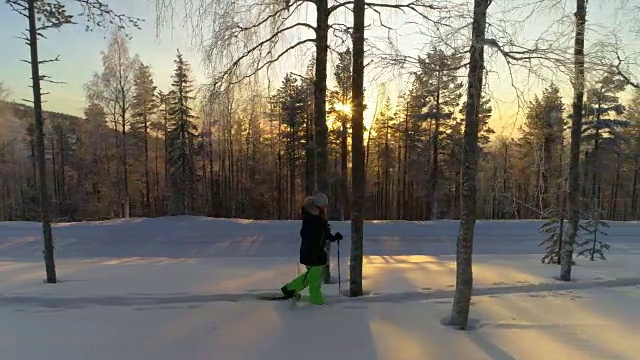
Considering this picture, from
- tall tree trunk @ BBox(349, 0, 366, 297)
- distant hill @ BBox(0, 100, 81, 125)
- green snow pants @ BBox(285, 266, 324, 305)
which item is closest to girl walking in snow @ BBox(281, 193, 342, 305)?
green snow pants @ BBox(285, 266, 324, 305)

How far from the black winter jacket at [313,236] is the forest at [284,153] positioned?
2.34 metres

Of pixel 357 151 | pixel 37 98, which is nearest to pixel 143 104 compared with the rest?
pixel 37 98

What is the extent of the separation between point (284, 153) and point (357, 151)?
1354 inches

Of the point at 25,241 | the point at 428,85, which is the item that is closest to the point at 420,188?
the point at 25,241

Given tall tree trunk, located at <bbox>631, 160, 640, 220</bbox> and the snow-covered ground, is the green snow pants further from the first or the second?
tall tree trunk, located at <bbox>631, 160, 640, 220</bbox>

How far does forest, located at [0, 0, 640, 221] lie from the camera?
8.80m

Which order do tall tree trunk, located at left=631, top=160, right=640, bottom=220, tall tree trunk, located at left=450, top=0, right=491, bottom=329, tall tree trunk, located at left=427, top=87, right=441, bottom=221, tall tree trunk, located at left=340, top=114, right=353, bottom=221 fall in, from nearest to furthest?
1. tall tree trunk, located at left=450, top=0, right=491, bottom=329
2. tall tree trunk, located at left=340, top=114, right=353, bottom=221
3. tall tree trunk, located at left=427, top=87, right=441, bottom=221
4. tall tree trunk, located at left=631, top=160, right=640, bottom=220

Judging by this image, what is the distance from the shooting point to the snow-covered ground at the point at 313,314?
14.7 ft

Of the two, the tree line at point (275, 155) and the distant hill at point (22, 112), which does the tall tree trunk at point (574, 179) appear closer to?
the tree line at point (275, 155)

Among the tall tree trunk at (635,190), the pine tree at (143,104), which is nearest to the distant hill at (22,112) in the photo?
the pine tree at (143,104)

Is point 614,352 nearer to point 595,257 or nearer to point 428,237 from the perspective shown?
point 595,257

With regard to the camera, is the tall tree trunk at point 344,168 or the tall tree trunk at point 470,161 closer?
the tall tree trunk at point 470,161

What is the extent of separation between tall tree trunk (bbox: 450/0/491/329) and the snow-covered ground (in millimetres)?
468

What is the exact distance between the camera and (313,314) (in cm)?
579
